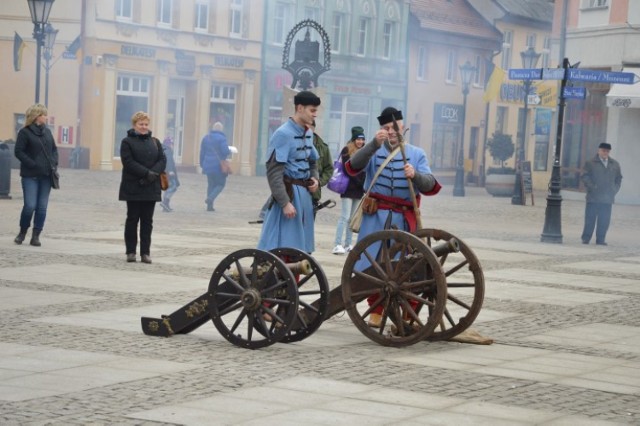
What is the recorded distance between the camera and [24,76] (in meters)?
45.6

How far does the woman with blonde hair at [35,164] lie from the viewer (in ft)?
57.9

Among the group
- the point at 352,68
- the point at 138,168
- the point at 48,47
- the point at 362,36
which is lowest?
the point at 138,168

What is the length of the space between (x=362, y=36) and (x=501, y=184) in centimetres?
720

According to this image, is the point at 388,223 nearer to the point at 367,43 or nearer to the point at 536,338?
the point at 536,338

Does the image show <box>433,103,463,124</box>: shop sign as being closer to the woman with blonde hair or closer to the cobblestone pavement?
the cobblestone pavement

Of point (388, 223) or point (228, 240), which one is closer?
point (388, 223)

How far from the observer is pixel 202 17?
1959 inches

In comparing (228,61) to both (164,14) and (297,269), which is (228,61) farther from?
(297,269)

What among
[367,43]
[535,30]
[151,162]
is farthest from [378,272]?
[535,30]

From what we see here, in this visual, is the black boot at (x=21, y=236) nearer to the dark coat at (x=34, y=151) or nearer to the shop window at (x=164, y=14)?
the dark coat at (x=34, y=151)

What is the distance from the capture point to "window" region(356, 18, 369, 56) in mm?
45719

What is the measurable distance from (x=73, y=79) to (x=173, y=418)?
38.9 metres

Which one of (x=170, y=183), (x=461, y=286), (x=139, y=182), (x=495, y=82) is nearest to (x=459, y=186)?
(x=495, y=82)

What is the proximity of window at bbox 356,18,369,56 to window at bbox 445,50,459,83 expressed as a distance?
A: 421 cm
